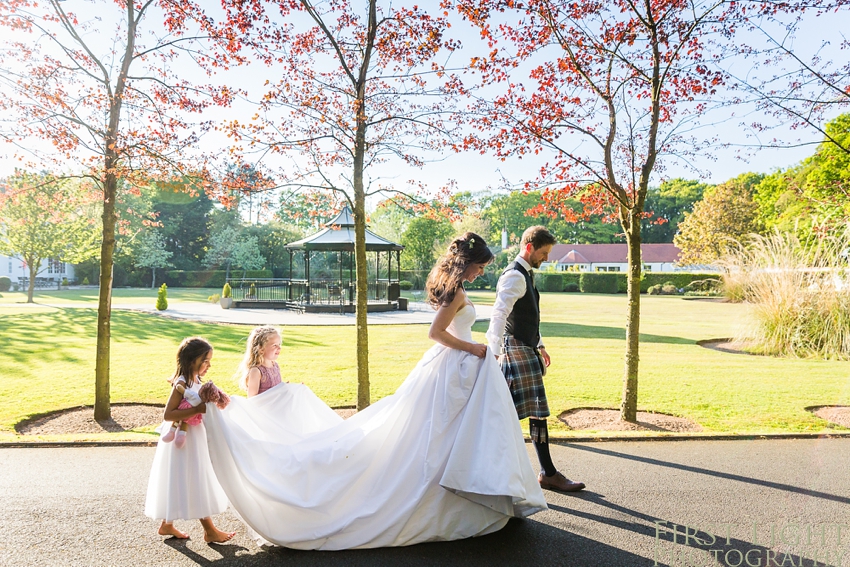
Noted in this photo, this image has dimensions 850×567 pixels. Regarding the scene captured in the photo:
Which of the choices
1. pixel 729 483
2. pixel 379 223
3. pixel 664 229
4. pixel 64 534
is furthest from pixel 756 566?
pixel 664 229

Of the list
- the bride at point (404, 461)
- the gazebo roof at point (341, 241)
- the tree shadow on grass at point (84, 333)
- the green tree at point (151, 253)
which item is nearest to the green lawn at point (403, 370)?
the tree shadow on grass at point (84, 333)

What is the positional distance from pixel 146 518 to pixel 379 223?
55465mm

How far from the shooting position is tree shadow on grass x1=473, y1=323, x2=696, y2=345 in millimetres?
15975

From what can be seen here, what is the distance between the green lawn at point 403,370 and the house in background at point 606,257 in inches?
2194

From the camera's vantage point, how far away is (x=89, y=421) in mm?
6836

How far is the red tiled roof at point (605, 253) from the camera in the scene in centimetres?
7338

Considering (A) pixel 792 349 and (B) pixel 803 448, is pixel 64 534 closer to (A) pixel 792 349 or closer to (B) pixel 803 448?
(B) pixel 803 448

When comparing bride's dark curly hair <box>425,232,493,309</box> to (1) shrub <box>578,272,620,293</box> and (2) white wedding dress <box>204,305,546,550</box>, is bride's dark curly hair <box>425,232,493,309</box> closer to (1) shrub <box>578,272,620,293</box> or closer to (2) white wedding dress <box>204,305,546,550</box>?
(2) white wedding dress <box>204,305,546,550</box>

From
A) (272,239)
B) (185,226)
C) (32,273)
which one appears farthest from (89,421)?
(185,226)

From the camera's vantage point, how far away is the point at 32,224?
88.9 feet

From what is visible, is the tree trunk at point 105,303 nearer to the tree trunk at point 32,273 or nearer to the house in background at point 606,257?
the tree trunk at point 32,273

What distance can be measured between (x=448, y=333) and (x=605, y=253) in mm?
75576

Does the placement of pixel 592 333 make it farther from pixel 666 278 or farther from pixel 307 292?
pixel 666 278

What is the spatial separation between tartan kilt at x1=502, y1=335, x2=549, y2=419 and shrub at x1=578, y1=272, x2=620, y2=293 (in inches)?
1733
